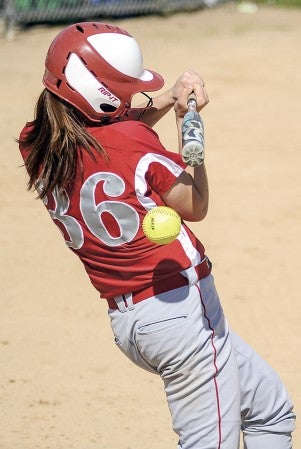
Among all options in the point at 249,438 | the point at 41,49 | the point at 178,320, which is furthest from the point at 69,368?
the point at 41,49

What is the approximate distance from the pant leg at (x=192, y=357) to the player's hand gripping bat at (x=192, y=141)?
520mm

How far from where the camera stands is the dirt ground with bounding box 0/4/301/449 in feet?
17.5

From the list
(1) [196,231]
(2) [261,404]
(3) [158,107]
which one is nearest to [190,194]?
(3) [158,107]

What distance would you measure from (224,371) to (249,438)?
492mm

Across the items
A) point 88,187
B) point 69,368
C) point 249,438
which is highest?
point 88,187

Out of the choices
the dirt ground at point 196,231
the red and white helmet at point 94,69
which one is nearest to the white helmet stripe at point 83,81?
the red and white helmet at point 94,69

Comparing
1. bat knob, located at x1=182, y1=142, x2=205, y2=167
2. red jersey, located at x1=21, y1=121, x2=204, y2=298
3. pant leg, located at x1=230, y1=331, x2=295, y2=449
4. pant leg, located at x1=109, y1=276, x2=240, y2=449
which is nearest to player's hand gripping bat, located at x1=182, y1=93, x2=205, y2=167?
bat knob, located at x1=182, y1=142, x2=205, y2=167

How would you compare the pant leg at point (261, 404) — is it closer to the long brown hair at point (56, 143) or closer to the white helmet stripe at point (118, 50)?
the long brown hair at point (56, 143)

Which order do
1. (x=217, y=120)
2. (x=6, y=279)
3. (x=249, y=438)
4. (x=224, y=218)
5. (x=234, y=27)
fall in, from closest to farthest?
(x=249, y=438) → (x=6, y=279) → (x=224, y=218) → (x=217, y=120) → (x=234, y=27)

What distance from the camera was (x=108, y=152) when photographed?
3.46m

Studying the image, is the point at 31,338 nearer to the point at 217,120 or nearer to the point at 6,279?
→ the point at 6,279

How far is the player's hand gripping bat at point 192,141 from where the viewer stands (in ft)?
10.9

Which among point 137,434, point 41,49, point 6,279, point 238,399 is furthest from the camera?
point 41,49

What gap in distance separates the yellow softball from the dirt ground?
1905mm
